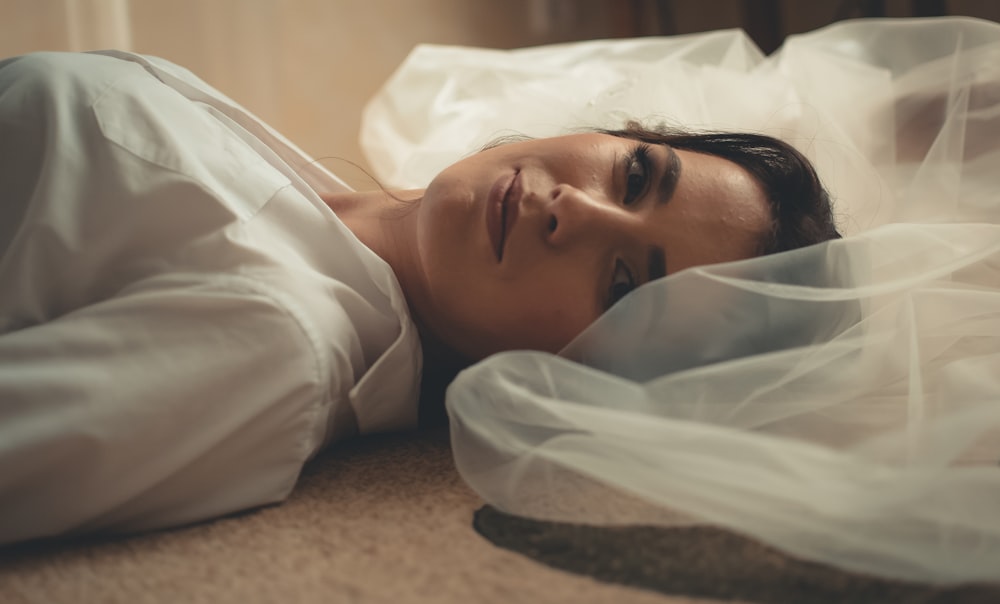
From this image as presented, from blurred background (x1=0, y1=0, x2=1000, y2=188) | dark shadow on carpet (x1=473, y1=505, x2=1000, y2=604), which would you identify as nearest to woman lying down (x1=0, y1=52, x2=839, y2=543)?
dark shadow on carpet (x1=473, y1=505, x2=1000, y2=604)

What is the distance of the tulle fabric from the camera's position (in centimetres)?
50

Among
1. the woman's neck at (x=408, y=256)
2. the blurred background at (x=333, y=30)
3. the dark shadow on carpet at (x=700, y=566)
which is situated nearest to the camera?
the dark shadow on carpet at (x=700, y=566)

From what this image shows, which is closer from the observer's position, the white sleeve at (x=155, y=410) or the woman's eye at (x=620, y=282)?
the white sleeve at (x=155, y=410)

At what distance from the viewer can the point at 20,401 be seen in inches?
22.9

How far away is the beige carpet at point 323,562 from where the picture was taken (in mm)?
504

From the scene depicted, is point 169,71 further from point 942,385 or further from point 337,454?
point 942,385

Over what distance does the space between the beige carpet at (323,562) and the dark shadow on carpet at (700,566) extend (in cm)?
1

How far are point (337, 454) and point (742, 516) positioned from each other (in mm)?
392

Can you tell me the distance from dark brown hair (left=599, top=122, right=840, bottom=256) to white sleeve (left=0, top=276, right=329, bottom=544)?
16.5 inches

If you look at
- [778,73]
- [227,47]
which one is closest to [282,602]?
[778,73]

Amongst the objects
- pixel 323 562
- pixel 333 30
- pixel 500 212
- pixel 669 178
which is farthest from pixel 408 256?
pixel 333 30

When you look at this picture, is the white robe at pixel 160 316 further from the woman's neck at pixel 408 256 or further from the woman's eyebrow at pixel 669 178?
the woman's eyebrow at pixel 669 178

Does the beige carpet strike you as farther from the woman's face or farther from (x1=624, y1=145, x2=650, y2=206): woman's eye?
(x1=624, y1=145, x2=650, y2=206): woman's eye

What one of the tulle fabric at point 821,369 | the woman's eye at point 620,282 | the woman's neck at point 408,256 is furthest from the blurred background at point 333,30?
the woman's eye at point 620,282
